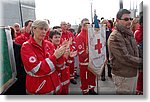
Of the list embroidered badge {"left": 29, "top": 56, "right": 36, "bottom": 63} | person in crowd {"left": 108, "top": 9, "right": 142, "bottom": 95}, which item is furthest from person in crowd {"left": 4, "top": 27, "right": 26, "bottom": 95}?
person in crowd {"left": 108, "top": 9, "right": 142, "bottom": 95}

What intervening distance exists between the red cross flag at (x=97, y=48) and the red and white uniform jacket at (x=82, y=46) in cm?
19

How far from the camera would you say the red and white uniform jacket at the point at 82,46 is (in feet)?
6.73

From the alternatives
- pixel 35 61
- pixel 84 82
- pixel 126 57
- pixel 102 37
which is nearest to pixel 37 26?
pixel 35 61

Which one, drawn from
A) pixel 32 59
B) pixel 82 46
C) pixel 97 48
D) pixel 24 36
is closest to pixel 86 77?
pixel 82 46

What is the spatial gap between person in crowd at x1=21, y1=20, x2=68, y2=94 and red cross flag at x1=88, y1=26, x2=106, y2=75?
55 cm

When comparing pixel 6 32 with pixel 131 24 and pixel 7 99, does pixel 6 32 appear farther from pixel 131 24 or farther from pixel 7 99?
pixel 131 24

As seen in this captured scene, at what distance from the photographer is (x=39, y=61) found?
48.0 inches

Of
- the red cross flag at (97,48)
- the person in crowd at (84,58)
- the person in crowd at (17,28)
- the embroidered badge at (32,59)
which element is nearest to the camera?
the embroidered badge at (32,59)

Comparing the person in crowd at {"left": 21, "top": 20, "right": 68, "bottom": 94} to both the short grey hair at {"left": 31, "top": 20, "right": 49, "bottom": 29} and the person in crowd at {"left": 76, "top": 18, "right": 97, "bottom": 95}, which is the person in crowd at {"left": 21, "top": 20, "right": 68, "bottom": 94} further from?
the person in crowd at {"left": 76, "top": 18, "right": 97, "bottom": 95}

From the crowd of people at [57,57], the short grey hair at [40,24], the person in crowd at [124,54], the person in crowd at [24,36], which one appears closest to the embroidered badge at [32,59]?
the crowd of people at [57,57]

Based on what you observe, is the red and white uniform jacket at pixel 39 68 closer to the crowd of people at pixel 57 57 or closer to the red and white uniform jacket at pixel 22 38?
the crowd of people at pixel 57 57

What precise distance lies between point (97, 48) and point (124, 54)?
44 centimetres

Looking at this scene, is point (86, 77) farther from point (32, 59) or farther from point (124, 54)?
point (32, 59)

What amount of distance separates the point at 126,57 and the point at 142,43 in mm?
119
